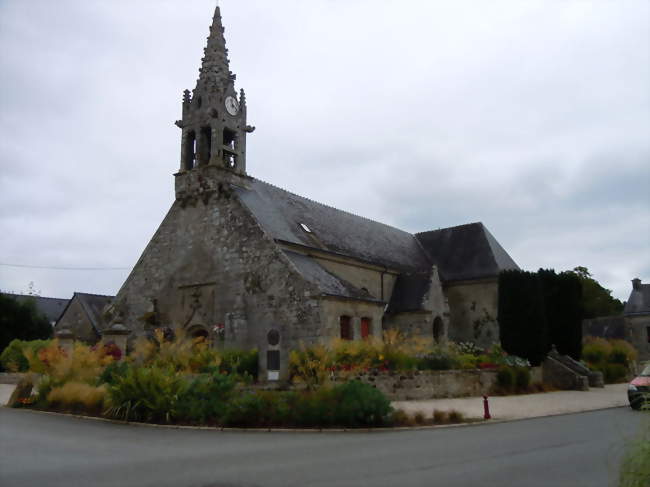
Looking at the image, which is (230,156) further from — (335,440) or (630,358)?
(630,358)

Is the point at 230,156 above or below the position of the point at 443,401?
above

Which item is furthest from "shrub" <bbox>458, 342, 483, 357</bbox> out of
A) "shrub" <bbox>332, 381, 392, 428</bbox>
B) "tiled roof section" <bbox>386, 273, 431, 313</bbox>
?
"shrub" <bbox>332, 381, 392, 428</bbox>

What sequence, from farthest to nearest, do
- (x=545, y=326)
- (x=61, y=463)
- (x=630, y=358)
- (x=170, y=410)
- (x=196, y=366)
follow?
(x=630, y=358) < (x=545, y=326) < (x=196, y=366) < (x=170, y=410) < (x=61, y=463)

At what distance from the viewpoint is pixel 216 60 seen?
2578cm

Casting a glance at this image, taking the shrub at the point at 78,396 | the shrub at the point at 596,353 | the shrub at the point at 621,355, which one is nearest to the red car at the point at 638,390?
the shrub at the point at 596,353

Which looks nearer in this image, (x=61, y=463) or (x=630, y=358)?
(x=61, y=463)

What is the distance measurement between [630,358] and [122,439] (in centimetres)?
2834

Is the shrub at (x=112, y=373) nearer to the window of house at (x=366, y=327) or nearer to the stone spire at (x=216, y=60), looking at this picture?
the window of house at (x=366, y=327)

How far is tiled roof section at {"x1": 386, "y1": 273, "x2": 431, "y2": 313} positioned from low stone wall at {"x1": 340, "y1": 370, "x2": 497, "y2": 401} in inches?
Result: 269

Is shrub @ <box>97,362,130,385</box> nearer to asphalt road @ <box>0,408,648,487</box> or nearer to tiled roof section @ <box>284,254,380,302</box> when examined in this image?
Answer: asphalt road @ <box>0,408,648,487</box>

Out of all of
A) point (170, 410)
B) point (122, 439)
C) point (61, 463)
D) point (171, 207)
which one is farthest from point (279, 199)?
point (61, 463)

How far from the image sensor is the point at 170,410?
12805 millimetres

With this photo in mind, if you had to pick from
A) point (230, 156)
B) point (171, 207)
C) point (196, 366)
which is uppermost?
point (230, 156)

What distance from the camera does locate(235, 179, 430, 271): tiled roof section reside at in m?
23.8
